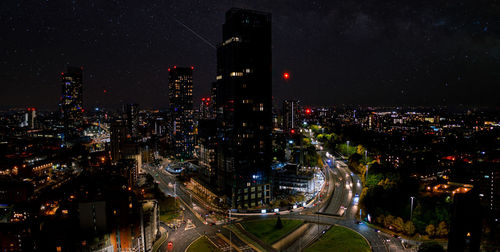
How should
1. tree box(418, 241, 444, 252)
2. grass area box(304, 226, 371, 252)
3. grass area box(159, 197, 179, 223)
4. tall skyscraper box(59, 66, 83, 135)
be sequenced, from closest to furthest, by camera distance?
tree box(418, 241, 444, 252) < grass area box(304, 226, 371, 252) < grass area box(159, 197, 179, 223) < tall skyscraper box(59, 66, 83, 135)

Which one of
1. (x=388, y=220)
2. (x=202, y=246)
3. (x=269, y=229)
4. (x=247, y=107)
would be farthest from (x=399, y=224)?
(x=247, y=107)

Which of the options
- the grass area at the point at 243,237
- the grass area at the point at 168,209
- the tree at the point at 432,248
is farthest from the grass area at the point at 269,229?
the tree at the point at 432,248

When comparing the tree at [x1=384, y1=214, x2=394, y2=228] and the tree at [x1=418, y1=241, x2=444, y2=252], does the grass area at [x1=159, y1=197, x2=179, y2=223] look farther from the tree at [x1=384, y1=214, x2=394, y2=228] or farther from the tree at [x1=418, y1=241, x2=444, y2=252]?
the tree at [x1=418, y1=241, x2=444, y2=252]

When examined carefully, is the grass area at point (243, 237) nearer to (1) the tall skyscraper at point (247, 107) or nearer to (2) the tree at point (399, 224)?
(1) the tall skyscraper at point (247, 107)

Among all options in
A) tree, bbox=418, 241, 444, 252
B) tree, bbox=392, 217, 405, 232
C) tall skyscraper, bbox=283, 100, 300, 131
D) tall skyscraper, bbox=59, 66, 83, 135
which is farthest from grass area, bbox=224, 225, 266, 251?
tall skyscraper, bbox=59, 66, 83, 135

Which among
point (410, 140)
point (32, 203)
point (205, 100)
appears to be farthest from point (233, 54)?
point (205, 100)

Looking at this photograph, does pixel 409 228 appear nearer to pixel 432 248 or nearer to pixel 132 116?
pixel 432 248
